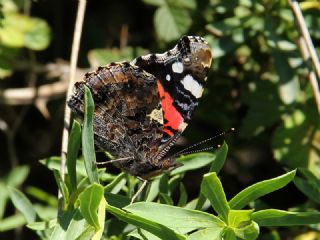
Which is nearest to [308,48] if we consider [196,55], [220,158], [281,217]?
[196,55]

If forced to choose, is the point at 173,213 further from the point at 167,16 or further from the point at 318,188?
the point at 167,16

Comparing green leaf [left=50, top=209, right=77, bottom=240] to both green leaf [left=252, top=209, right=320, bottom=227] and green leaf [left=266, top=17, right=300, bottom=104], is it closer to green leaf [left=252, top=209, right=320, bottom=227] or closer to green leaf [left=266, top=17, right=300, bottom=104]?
green leaf [left=252, top=209, right=320, bottom=227]

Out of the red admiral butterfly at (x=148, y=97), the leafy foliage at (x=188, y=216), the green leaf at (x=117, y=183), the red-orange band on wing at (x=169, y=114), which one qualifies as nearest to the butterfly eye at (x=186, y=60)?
the red admiral butterfly at (x=148, y=97)

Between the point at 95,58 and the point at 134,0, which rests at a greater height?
the point at 134,0

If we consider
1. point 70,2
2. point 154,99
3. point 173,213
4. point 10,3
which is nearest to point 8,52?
point 10,3

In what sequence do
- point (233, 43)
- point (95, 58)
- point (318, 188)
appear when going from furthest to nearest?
point (95, 58), point (233, 43), point (318, 188)

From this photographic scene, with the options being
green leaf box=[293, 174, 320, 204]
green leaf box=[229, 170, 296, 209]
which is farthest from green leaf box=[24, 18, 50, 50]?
green leaf box=[229, 170, 296, 209]
